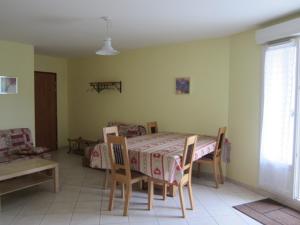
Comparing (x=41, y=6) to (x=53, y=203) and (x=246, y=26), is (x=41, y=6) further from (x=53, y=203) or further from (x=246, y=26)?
(x=246, y=26)

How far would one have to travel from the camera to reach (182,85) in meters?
4.31

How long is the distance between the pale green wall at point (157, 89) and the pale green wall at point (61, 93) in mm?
154

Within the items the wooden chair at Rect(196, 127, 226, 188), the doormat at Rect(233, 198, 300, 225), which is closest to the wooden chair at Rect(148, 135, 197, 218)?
the doormat at Rect(233, 198, 300, 225)

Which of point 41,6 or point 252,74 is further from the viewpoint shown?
point 252,74

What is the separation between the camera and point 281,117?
3.00 meters

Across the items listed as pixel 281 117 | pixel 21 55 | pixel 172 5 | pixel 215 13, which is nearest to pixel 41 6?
pixel 172 5

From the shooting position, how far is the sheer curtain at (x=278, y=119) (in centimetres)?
290

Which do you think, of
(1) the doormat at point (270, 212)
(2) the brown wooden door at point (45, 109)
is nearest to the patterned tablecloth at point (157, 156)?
(1) the doormat at point (270, 212)

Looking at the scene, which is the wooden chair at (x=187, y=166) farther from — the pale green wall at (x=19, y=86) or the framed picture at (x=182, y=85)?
the pale green wall at (x=19, y=86)

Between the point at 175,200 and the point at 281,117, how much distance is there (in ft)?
5.24

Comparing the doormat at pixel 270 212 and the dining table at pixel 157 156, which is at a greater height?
the dining table at pixel 157 156

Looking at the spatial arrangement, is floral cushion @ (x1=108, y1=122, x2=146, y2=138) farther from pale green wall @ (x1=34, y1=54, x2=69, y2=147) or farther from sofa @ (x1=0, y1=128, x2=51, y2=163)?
pale green wall @ (x1=34, y1=54, x2=69, y2=147)

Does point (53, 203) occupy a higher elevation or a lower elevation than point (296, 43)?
lower

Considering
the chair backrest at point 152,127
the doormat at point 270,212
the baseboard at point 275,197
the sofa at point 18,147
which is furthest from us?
the chair backrest at point 152,127
